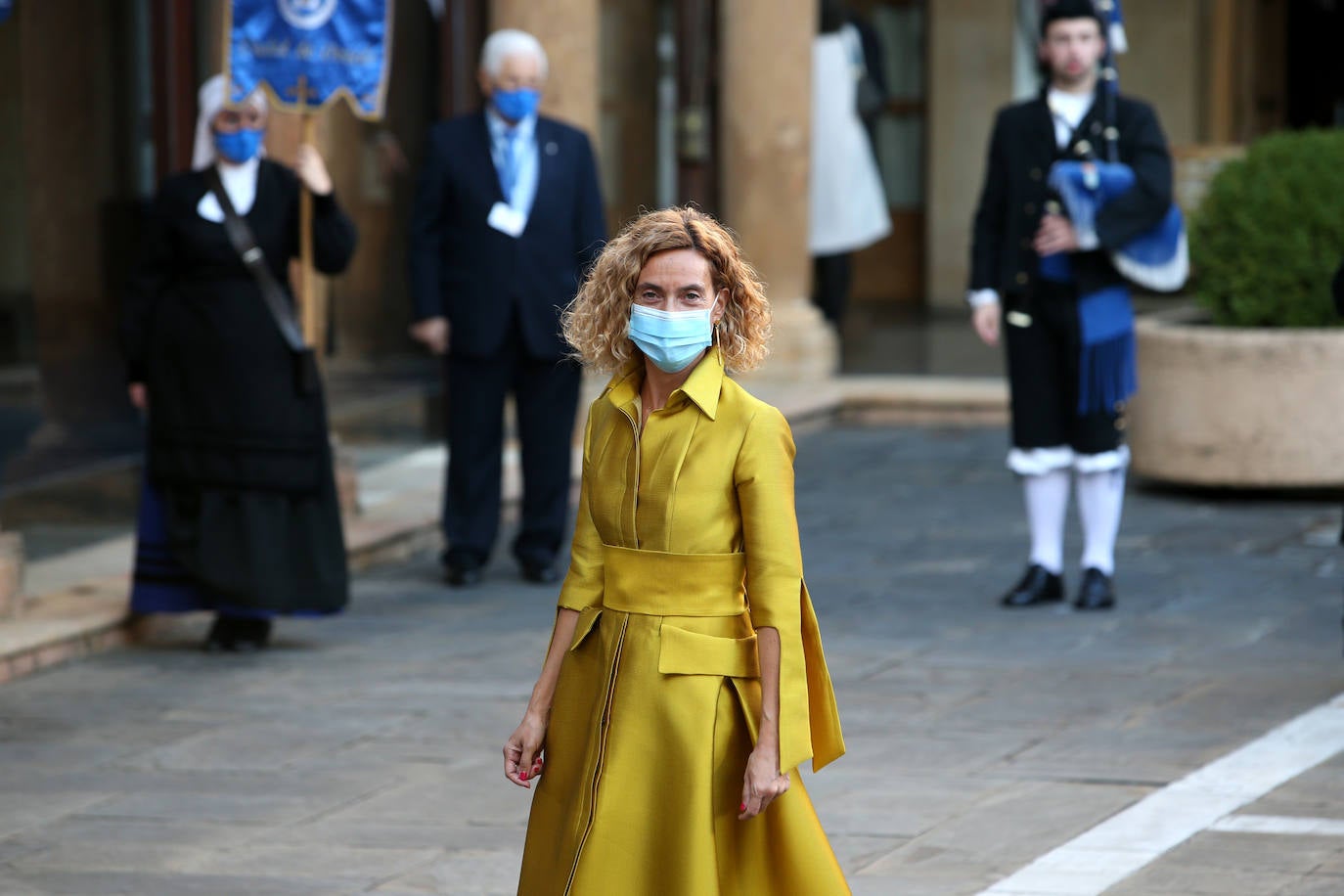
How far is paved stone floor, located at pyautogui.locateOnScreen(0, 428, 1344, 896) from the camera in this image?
16.1 ft

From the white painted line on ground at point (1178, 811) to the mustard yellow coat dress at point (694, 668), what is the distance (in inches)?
50.2

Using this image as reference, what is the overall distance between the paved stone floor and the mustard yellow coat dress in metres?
1.21

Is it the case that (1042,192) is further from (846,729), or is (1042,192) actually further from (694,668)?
(694,668)

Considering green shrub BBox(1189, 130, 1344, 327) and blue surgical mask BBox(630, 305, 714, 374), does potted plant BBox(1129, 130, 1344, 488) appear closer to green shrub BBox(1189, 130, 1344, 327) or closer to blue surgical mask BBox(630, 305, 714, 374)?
green shrub BBox(1189, 130, 1344, 327)

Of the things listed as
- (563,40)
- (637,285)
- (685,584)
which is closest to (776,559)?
(685,584)

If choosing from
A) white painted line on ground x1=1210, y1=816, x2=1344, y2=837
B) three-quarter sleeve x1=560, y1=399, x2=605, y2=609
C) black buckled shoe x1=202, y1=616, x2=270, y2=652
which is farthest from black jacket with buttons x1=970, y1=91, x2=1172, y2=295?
three-quarter sleeve x1=560, y1=399, x2=605, y2=609

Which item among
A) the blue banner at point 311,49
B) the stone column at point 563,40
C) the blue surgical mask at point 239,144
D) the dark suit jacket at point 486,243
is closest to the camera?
the blue surgical mask at point 239,144

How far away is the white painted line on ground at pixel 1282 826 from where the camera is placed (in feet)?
16.5

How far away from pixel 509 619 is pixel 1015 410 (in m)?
1.83

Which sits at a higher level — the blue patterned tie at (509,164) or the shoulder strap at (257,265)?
the blue patterned tie at (509,164)

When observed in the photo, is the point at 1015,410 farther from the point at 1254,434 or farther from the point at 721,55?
the point at 721,55

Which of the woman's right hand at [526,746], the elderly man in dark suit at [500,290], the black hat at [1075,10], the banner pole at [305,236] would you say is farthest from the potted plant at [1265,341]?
the woman's right hand at [526,746]

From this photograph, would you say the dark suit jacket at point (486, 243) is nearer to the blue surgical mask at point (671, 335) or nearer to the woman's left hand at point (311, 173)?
the woman's left hand at point (311, 173)

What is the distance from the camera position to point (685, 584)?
3.59m
